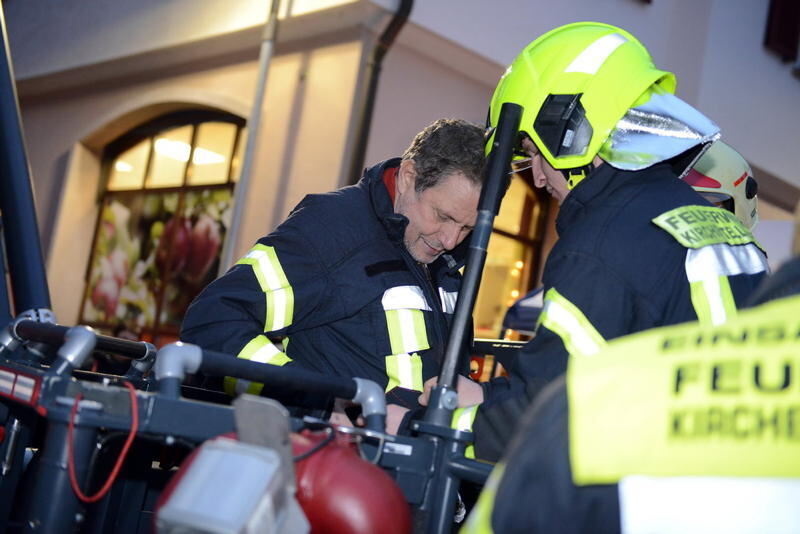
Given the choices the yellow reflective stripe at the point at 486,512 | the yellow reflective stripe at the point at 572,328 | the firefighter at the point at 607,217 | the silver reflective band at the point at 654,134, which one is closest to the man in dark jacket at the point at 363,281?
the firefighter at the point at 607,217

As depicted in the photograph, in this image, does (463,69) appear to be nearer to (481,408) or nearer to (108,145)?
(108,145)

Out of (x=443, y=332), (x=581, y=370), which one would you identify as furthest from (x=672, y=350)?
A: (x=443, y=332)

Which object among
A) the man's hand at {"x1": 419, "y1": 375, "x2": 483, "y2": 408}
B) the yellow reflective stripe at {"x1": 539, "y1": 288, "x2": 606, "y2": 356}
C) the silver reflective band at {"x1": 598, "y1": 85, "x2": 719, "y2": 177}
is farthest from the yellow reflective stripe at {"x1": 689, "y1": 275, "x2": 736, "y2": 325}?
the man's hand at {"x1": 419, "y1": 375, "x2": 483, "y2": 408}

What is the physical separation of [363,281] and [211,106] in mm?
7491

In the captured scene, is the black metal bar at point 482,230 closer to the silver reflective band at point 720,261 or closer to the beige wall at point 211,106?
the silver reflective band at point 720,261

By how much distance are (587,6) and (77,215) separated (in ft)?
21.9

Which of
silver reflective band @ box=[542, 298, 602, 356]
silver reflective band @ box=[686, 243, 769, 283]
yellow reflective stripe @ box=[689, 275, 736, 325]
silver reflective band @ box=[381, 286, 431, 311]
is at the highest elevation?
silver reflective band @ box=[686, 243, 769, 283]

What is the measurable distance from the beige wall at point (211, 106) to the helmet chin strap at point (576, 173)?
5.82 meters

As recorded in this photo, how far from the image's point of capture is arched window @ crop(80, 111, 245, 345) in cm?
1062

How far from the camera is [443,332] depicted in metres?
3.27

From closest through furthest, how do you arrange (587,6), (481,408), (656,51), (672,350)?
(672,350), (481,408), (587,6), (656,51)

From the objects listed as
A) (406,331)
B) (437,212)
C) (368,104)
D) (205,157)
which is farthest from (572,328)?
(205,157)

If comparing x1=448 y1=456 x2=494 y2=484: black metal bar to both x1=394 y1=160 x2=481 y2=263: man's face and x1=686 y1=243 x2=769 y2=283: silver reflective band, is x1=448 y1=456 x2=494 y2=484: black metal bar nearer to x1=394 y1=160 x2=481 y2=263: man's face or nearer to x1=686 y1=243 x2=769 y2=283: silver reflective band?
x1=686 y1=243 x2=769 y2=283: silver reflective band

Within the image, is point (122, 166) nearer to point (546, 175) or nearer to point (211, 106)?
point (211, 106)
